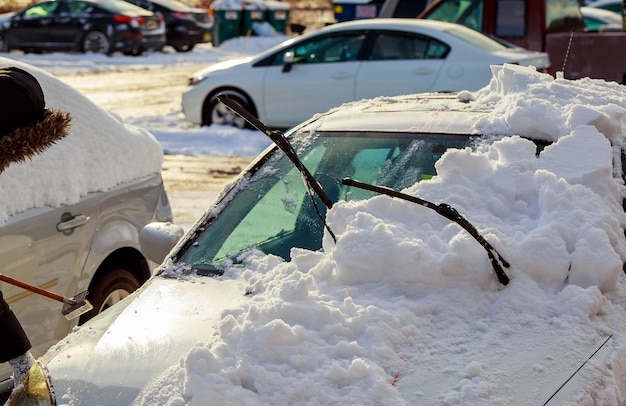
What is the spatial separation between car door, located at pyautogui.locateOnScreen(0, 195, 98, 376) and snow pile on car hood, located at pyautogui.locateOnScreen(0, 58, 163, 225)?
64 mm

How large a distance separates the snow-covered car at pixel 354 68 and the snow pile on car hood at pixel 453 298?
7.52m

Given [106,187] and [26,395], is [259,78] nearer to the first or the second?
[106,187]

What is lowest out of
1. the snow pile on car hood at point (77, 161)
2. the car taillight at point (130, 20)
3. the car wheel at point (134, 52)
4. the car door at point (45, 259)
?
the car wheel at point (134, 52)

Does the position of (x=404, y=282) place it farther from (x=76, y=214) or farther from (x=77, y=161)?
(x=77, y=161)

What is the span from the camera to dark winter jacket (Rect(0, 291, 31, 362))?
3.49 metres

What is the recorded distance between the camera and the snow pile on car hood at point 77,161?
14.5ft

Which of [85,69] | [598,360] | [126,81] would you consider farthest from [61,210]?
[85,69]

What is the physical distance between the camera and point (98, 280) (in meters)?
4.91

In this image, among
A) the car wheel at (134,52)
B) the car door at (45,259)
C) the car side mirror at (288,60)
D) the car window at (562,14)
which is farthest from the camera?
the car wheel at (134,52)

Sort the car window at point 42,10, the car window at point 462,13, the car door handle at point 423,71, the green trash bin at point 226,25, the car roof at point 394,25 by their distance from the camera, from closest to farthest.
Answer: the car door handle at point 423,71 < the car roof at point 394,25 < the car window at point 462,13 < the car window at point 42,10 < the green trash bin at point 226,25

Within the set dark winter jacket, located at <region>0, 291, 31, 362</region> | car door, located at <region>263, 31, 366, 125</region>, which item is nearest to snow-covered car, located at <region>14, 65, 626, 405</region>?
dark winter jacket, located at <region>0, 291, 31, 362</region>

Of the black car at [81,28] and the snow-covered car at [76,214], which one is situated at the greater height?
the snow-covered car at [76,214]

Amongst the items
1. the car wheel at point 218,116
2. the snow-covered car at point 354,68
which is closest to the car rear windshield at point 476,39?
the snow-covered car at point 354,68

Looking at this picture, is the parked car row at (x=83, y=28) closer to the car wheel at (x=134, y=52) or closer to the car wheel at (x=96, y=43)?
the car wheel at (x=96, y=43)
